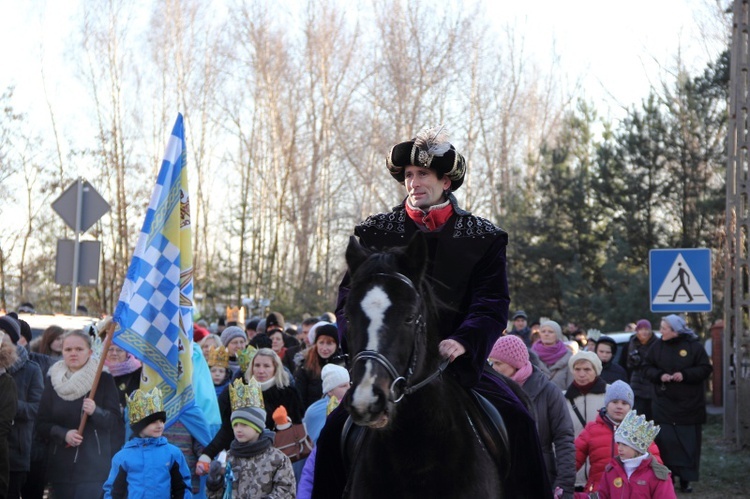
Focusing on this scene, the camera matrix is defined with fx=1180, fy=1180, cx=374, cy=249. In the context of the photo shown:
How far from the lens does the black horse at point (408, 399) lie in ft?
14.4

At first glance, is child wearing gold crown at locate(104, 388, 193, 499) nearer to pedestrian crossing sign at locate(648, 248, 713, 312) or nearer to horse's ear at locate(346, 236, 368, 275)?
horse's ear at locate(346, 236, 368, 275)

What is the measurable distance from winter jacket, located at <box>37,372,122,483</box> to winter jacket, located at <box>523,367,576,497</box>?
11.7 feet

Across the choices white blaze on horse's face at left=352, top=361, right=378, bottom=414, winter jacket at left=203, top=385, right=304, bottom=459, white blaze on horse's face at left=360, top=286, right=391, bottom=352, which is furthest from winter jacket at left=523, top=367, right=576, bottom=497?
white blaze on horse's face at left=352, top=361, right=378, bottom=414

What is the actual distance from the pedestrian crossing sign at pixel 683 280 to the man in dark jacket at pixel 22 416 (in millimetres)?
7818

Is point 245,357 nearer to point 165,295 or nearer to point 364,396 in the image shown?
point 165,295

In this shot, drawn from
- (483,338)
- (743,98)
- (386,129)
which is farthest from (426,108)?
(483,338)

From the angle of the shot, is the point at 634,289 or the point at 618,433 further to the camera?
the point at 634,289

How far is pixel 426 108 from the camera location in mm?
44188

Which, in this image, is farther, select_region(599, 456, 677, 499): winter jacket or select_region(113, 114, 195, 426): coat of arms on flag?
select_region(113, 114, 195, 426): coat of arms on flag

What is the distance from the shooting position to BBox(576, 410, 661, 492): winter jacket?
9.48m

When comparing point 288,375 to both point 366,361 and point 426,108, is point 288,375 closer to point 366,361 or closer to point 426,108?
point 366,361

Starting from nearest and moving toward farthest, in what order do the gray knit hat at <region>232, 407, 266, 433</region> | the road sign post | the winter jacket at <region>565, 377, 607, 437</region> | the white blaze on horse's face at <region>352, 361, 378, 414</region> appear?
the white blaze on horse's face at <region>352, 361, 378, 414</region> → the gray knit hat at <region>232, 407, 266, 433</region> → the winter jacket at <region>565, 377, 607, 437</region> → the road sign post

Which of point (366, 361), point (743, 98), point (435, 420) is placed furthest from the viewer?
point (743, 98)

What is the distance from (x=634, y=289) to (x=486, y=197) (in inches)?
621
